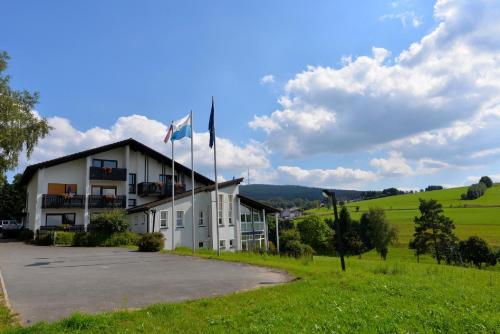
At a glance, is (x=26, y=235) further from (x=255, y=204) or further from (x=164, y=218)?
(x=255, y=204)

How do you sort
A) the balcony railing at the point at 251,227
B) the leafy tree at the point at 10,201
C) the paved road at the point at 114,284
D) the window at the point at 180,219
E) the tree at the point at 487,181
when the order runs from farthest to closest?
the tree at the point at 487,181
the leafy tree at the point at 10,201
the balcony railing at the point at 251,227
the window at the point at 180,219
the paved road at the point at 114,284

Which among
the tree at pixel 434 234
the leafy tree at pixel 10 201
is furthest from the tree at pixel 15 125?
the tree at pixel 434 234

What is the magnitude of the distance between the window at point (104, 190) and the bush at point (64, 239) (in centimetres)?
818

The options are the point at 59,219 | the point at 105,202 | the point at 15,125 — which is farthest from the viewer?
the point at 105,202

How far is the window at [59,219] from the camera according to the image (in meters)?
35.2

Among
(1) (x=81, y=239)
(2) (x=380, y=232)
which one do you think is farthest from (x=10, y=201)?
(2) (x=380, y=232)

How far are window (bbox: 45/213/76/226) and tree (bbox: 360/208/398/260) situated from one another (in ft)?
200

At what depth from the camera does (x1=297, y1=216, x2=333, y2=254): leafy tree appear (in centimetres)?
8556

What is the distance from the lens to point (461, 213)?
96.3m

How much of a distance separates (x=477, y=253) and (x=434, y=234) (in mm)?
6690

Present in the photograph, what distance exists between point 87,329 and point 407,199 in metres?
141

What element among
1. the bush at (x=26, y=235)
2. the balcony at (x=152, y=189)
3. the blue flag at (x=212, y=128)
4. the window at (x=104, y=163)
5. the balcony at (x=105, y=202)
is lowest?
the bush at (x=26, y=235)

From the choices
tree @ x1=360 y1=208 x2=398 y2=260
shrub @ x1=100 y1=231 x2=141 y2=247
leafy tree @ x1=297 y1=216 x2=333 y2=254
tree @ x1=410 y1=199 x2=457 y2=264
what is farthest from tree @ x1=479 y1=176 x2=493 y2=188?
shrub @ x1=100 y1=231 x2=141 y2=247

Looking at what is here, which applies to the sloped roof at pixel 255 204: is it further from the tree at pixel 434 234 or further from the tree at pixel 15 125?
the tree at pixel 434 234
